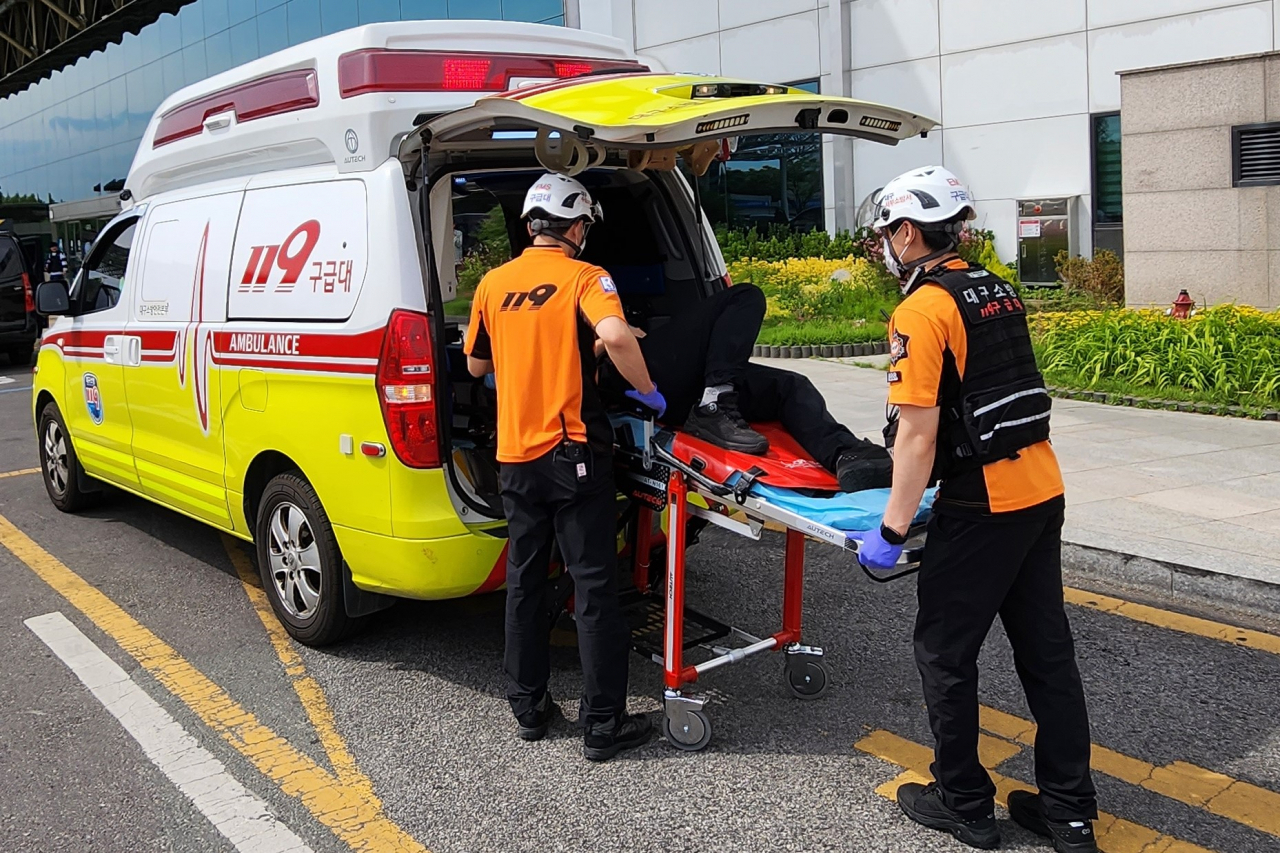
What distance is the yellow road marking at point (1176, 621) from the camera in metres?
4.95

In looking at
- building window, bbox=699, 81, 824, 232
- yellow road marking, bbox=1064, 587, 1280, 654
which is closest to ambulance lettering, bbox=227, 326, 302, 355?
yellow road marking, bbox=1064, 587, 1280, 654

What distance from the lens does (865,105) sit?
13.5 ft

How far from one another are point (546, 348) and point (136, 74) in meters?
35.3

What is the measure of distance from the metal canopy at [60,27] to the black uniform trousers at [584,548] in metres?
22.7

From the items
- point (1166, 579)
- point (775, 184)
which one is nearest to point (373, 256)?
point (1166, 579)

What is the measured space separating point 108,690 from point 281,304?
66.9 inches

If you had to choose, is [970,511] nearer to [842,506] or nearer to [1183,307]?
[842,506]

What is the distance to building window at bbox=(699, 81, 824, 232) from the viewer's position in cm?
2086

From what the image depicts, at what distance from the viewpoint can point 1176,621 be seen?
5.22 metres

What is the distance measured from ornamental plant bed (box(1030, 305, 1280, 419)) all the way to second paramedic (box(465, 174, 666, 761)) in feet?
21.5

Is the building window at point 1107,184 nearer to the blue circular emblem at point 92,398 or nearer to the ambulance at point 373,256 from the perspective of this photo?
the ambulance at point 373,256

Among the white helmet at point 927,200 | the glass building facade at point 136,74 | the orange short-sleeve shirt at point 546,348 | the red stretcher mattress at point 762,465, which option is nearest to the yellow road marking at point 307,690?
the orange short-sleeve shirt at point 546,348

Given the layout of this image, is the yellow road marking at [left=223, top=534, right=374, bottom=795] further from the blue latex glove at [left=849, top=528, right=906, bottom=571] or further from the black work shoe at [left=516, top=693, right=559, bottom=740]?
the blue latex glove at [left=849, top=528, right=906, bottom=571]

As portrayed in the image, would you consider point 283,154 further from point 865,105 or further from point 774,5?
point 774,5
